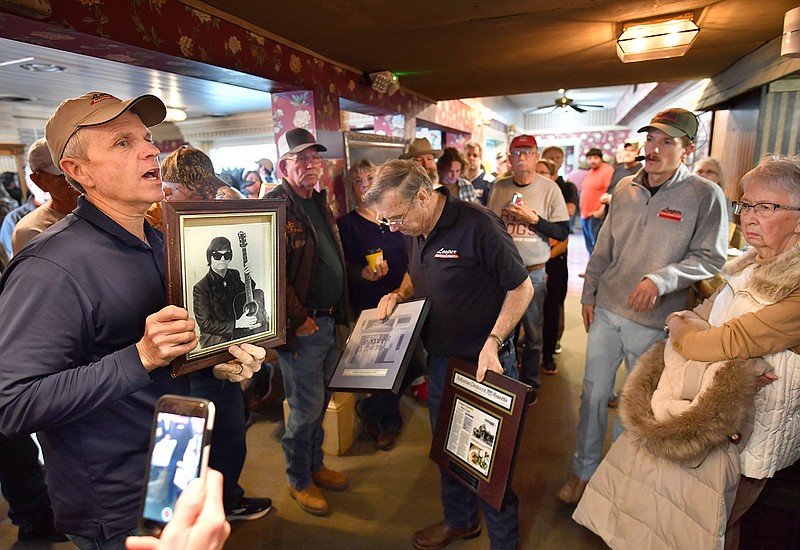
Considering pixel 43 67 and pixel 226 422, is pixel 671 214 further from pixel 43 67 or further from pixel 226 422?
pixel 43 67

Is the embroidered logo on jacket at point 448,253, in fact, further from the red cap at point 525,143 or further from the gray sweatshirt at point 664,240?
the red cap at point 525,143

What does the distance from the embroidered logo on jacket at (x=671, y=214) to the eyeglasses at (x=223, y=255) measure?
1.80 meters

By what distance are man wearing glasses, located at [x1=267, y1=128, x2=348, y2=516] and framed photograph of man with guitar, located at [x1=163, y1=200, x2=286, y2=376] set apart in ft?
2.80

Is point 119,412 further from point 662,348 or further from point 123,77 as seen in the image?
point 123,77

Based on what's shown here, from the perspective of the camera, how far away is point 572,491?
2264mm

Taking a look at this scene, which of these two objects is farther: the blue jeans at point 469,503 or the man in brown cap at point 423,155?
the man in brown cap at point 423,155

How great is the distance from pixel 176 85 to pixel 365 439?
4.09 meters

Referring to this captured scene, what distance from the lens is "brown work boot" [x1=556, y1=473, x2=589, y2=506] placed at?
2254 mm

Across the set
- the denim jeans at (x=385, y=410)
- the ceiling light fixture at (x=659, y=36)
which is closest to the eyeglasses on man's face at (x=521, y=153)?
the ceiling light fixture at (x=659, y=36)

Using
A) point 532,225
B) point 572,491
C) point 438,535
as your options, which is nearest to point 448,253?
point 438,535

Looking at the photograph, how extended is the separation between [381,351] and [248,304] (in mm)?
709

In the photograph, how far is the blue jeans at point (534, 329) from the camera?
3.20 metres

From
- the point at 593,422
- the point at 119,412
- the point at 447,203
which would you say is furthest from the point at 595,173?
the point at 119,412

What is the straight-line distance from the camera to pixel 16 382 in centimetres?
91
